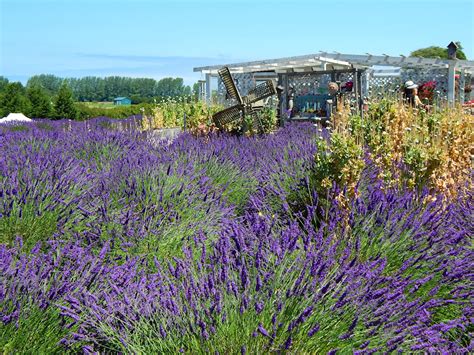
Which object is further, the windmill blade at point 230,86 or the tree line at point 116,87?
the tree line at point 116,87

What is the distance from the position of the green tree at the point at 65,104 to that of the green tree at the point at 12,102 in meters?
1.26

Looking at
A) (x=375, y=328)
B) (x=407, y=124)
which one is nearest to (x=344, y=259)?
(x=375, y=328)

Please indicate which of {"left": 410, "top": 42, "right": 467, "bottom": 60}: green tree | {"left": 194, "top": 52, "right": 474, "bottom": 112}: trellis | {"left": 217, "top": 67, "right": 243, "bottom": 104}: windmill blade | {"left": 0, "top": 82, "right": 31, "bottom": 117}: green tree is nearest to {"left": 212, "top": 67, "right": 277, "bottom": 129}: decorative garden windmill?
{"left": 217, "top": 67, "right": 243, "bottom": 104}: windmill blade

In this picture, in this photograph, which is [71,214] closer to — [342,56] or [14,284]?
[14,284]

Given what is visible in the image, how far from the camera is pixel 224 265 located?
290 centimetres

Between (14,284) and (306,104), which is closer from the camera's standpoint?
(14,284)

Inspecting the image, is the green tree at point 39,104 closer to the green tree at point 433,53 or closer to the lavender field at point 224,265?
the lavender field at point 224,265

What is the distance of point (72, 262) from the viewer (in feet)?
11.7

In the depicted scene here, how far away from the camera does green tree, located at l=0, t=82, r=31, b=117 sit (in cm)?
2567

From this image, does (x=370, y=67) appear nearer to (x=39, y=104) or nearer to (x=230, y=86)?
(x=230, y=86)

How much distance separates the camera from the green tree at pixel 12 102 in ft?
84.2

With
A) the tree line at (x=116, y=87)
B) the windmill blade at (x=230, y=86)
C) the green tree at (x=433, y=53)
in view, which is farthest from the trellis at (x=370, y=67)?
the tree line at (x=116, y=87)

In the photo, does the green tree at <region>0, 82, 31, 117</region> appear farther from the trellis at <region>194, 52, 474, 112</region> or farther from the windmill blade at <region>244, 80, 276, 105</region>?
the windmill blade at <region>244, 80, 276, 105</region>

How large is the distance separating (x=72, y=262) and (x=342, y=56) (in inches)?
909
